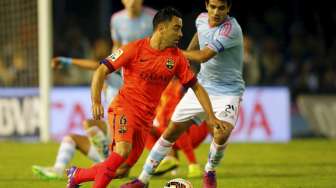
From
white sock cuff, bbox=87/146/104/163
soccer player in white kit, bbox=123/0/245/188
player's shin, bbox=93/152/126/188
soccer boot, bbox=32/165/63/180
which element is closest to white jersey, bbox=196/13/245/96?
soccer player in white kit, bbox=123/0/245/188

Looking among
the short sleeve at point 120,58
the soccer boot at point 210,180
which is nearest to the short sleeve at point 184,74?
the short sleeve at point 120,58

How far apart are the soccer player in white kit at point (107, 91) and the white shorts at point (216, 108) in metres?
1.03

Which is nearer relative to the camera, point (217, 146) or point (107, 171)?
point (107, 171)

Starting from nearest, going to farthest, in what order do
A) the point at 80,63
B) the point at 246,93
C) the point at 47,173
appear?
1. the point at 80,63
2. the point at 47,173
3. the point at 246,93

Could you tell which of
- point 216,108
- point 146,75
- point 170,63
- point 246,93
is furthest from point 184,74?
point 246,93

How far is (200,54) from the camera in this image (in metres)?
9.95

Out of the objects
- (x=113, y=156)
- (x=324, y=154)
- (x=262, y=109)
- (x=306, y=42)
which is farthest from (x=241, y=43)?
(x=306, y=42)

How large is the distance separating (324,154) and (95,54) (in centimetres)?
792

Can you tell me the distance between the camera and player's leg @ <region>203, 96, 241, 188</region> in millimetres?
10133

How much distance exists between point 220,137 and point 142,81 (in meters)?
1.31

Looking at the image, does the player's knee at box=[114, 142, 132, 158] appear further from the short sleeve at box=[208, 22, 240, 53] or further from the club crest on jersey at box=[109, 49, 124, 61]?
the short sleeve at box=[208, 22, 240, 53]

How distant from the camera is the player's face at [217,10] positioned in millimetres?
10133

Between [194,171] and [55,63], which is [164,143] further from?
[194,171]

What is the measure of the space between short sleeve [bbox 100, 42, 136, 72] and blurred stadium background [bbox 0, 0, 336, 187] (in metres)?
4.78
